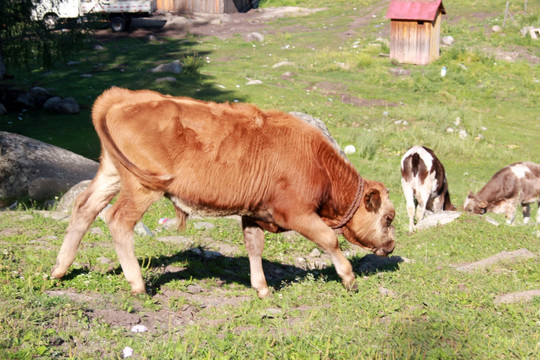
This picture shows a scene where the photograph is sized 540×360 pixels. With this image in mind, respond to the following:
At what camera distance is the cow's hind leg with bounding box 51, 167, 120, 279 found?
21.7 feet

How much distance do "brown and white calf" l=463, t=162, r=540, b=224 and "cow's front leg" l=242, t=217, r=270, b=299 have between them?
861 cm

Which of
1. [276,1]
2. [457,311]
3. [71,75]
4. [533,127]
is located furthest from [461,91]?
[276,1]

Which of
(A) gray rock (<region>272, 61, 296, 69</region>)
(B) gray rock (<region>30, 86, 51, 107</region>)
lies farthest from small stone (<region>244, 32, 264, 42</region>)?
(B) gray rock (<region>30, 86, 51, 107</region>)

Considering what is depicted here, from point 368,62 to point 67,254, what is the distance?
25.8 m

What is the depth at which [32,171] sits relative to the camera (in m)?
11.3

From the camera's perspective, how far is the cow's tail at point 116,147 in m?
6.36

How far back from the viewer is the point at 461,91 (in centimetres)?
2644

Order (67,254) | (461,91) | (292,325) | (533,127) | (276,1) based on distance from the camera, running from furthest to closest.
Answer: (276,1) < (461,91) < (533,127) < (67,254) < (292,325)

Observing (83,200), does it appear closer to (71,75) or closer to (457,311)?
(457,311)

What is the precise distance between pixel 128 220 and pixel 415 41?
27.0 m

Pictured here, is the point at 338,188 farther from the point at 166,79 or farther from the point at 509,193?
the point at 166,79

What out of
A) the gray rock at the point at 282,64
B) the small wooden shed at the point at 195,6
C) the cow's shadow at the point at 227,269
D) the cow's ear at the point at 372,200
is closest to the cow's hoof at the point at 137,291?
the cow's shadow at the point at 227,269

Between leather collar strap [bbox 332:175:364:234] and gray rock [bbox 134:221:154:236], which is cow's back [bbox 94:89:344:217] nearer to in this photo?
leather collar strap [bbox 332:175:364:234]

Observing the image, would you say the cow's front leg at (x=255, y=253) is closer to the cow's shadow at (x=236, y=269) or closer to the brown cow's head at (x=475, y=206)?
the cow's shadow at (x=236, y=269)
